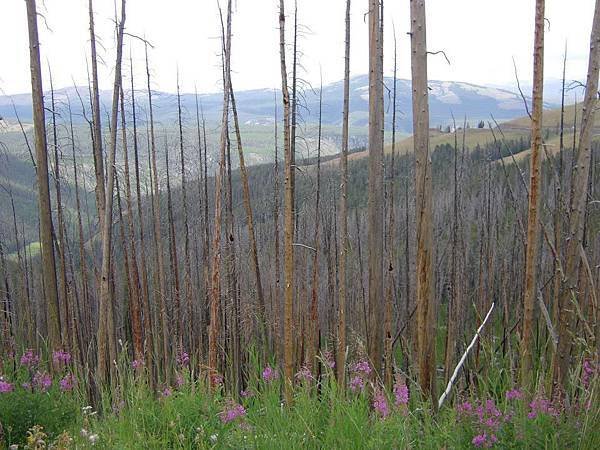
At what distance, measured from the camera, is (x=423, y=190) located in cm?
275

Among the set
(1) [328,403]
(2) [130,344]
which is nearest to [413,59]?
(1) [328,403]

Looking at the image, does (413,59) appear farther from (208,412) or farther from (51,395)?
(51,395)

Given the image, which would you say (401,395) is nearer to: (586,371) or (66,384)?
(586,371)

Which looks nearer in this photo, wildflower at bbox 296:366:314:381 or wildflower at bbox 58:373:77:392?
wildflower at bbox 296:366:314:381

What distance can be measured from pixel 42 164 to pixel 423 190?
8.33 feet

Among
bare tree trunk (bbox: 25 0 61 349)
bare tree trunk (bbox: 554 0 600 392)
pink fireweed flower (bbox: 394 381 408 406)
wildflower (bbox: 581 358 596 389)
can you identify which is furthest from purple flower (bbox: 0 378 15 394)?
wildflower (bbox: 581 358 596 389)

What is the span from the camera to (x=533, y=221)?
255cm

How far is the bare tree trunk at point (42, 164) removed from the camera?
359 centimetres

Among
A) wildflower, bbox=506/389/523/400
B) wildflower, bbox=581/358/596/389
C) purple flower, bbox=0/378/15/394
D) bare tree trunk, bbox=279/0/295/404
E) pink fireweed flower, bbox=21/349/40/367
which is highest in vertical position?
bare tree trunk, bbox=279/0/295/404

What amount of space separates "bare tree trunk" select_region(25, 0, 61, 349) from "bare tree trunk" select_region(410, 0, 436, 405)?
2.45 m

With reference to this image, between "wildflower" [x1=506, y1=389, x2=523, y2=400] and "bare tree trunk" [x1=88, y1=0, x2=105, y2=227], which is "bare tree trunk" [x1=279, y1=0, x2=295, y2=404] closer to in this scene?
"wildflower" [x1=506, y1=389, x2=523, y2=400]

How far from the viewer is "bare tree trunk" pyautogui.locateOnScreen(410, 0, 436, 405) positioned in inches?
107

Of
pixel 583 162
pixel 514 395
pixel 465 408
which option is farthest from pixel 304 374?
pixel 583 162

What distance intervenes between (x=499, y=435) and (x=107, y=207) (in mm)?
2785
